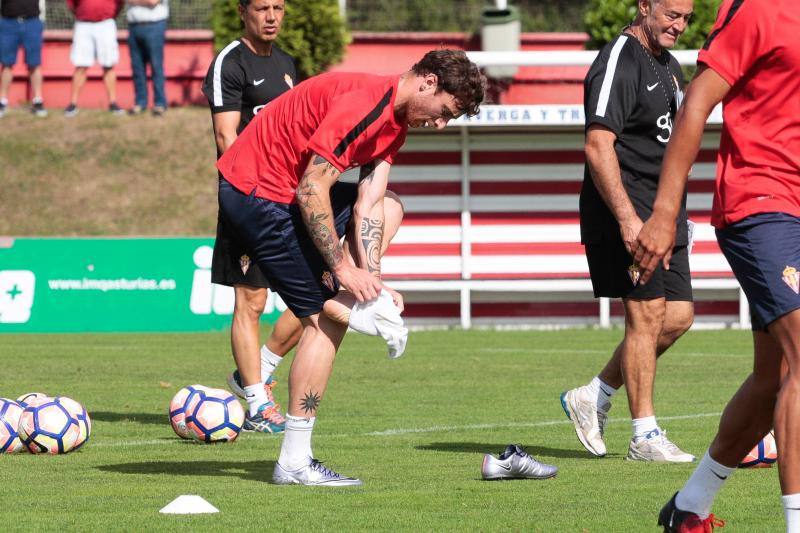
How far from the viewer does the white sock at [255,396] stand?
29.5 ft

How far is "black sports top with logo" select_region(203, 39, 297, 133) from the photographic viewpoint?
30.2 feet

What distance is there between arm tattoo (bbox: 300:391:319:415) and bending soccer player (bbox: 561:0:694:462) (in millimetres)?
1599

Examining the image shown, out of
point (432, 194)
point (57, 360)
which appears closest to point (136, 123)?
point (432, 194)

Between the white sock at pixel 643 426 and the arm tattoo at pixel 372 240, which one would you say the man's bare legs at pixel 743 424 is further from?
the white sock at pixel 643 426

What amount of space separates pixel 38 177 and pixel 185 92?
10.6 ft

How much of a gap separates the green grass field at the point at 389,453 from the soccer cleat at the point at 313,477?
0.31ft

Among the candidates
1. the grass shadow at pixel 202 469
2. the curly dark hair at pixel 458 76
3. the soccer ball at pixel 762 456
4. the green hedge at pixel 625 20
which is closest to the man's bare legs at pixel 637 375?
the soccer ball at pixel 762 456

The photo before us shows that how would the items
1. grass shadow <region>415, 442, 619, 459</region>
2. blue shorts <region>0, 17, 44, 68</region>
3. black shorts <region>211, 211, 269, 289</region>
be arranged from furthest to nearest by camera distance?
blue shorts <region>0, 17, 44, 68</region> < black shorts <region>211, 211, 269, 289</region> < grass shadow <region>415, 442, 619, 459</region>

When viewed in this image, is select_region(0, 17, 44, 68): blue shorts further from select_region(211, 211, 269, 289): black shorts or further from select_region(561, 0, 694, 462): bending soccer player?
select_region(561, 0, 694, 462): bending soccer player

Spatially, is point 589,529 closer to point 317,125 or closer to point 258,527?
point 258,527

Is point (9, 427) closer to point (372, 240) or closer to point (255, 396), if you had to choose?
point (255, 396)

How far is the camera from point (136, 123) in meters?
24.7

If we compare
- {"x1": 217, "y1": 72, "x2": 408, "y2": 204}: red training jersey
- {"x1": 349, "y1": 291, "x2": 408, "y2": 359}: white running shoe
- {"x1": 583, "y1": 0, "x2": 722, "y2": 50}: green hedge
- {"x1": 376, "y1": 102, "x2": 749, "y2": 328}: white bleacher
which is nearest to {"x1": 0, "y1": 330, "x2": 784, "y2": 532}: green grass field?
{"x1": 349, "y1": 291, "x2": 408, "y2": 359}: white running shoe

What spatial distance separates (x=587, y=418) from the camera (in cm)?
786
